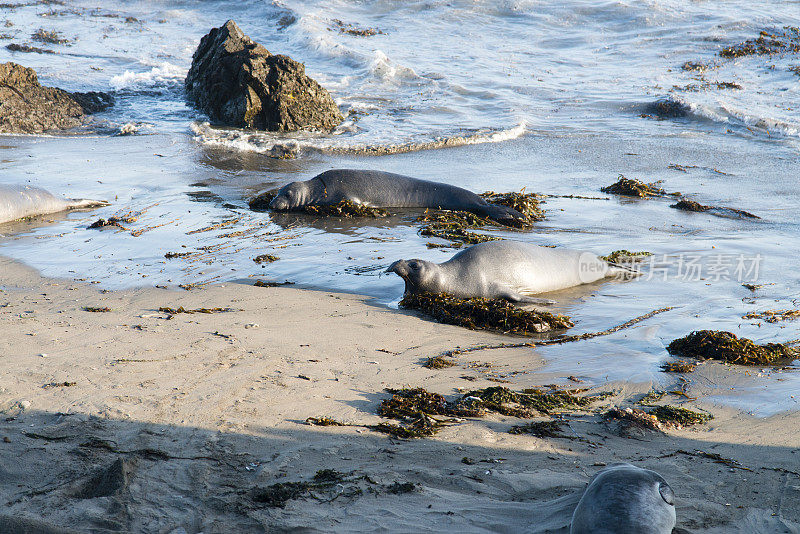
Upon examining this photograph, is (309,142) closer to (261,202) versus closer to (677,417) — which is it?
(261,202)

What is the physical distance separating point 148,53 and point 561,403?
19.4m

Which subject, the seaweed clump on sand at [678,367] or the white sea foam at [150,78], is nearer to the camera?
the seaweed clump on sand at [678,367]

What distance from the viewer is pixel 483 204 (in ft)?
25.7

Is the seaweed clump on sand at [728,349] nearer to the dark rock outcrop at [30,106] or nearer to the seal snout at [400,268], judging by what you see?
the seal snout at [400,268]

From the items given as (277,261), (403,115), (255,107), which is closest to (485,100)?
Answer: (403,115)

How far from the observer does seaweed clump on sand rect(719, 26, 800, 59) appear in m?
17.5

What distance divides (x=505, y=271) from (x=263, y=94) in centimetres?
823

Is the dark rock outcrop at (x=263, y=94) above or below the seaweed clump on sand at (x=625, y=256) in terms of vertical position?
above

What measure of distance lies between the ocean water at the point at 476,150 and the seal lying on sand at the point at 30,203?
179mm

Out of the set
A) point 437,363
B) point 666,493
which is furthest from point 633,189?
point 666,493

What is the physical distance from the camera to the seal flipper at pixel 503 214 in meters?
7.34

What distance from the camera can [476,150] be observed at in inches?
A: 454

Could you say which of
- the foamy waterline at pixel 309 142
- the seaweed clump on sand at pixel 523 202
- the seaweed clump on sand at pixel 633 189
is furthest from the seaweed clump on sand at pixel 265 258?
the foamy waterline at pixel 309 142

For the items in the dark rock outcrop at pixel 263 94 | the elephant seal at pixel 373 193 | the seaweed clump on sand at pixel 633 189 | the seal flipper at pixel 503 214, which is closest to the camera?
the seal flipper at pixel 503 214
